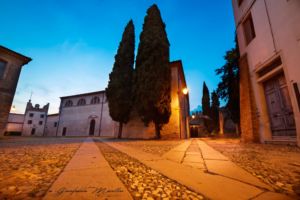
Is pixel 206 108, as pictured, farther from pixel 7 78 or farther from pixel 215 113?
pixel 7 78

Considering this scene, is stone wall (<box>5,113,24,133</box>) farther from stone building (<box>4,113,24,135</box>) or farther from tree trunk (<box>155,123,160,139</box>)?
tree trunk (<box>155,123,160,139</box>)

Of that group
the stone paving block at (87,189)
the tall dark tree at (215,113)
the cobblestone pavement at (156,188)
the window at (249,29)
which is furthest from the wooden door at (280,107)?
the tall dark tree at (215,113)

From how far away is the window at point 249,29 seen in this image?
6602 mm

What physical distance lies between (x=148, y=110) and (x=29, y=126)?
123 feet

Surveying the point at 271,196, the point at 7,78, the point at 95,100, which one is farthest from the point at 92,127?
the point at 271,196

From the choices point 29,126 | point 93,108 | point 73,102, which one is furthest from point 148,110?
point 29,126

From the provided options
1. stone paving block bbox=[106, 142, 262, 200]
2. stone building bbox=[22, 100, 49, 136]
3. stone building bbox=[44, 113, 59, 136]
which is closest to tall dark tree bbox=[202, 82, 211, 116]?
stone paving block bbox=[106, 142, 262, 200]

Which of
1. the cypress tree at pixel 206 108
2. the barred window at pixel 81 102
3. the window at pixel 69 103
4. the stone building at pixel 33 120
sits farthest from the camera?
the stone building at pixel 33 120

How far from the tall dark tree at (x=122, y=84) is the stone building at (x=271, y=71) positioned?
7.97 metres

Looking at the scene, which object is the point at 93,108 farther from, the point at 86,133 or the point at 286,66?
the point at 286,66

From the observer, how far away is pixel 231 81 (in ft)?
31.0

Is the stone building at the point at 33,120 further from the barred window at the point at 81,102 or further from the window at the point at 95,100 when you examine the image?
the window at the point at 95,100

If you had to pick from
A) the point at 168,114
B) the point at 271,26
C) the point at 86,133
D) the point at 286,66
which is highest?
the point at 271,26

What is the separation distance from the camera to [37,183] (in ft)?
3.71
